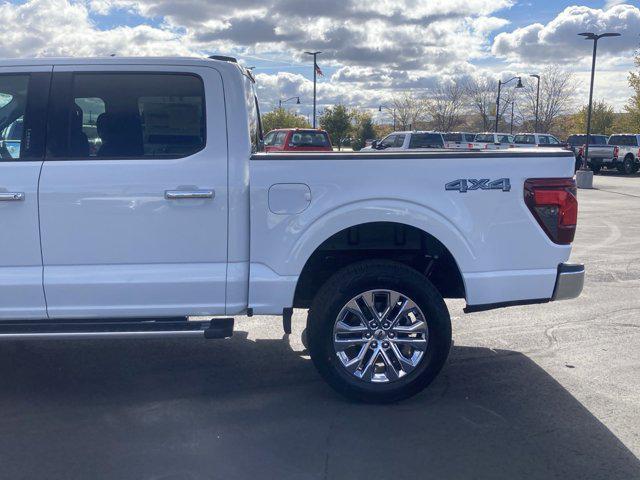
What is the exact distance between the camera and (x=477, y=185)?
14.3 ft

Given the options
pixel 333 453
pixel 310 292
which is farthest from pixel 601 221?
pixel 333 453

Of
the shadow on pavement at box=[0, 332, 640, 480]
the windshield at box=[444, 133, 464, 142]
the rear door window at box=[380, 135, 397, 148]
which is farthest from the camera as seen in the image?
the windshield at box=[444, 133, 464, 142]

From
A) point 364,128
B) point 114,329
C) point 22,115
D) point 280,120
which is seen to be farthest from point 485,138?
point 114,329

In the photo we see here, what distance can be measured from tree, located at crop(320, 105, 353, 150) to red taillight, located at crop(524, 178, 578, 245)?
49.7m

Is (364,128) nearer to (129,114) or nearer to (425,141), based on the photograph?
(425,141)

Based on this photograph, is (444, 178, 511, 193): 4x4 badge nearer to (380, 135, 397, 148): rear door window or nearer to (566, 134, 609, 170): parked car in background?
(380, 135, 397, 148): rear door window

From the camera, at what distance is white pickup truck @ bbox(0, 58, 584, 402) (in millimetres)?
4180

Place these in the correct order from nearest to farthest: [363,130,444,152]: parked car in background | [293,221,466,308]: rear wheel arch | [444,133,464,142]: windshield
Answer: [293,221,466,308]: rear wheel arch, [363,130,444,152]: parked car in background, [444,133,464,142]: windshield

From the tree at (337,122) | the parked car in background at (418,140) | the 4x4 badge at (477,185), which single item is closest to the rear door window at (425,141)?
the parked car in background at (418,140)

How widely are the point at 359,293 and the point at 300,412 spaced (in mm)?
843

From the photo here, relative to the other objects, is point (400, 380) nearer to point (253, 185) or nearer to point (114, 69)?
point (253, 185)

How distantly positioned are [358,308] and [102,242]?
5.43ft

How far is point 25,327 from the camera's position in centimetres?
416

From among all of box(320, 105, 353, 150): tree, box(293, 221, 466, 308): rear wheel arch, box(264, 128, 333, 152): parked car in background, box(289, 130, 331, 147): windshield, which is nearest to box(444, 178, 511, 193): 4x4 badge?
box(293, 221, 466, 308): rear wheel arch
